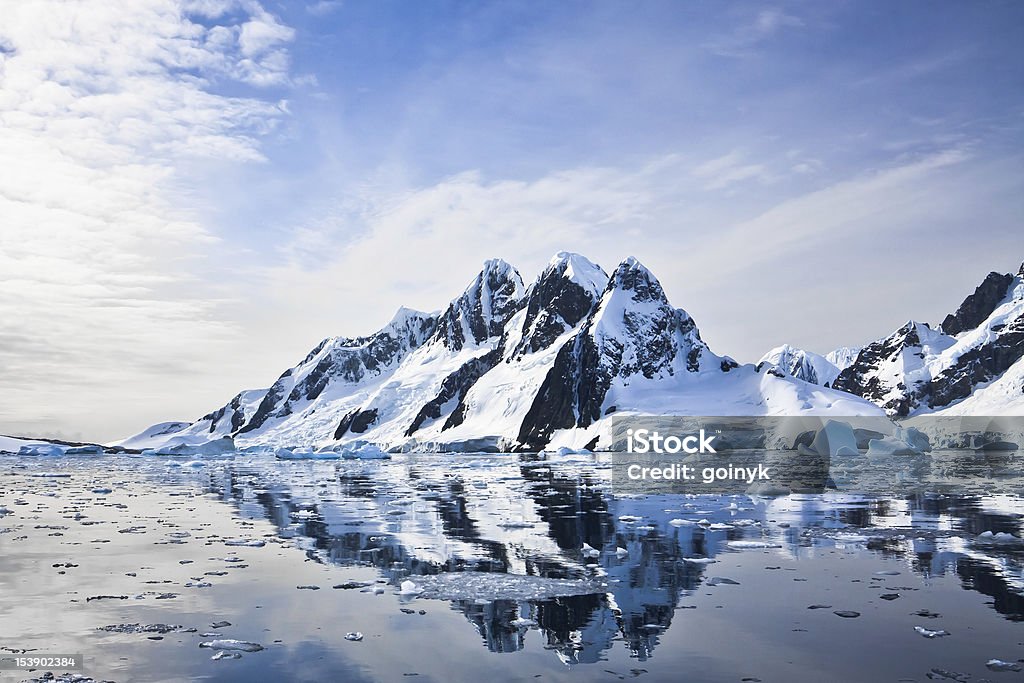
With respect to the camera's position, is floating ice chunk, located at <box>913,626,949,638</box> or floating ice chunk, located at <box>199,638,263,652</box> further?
floating ice chunk, located at <box>913,626,949,638</box>

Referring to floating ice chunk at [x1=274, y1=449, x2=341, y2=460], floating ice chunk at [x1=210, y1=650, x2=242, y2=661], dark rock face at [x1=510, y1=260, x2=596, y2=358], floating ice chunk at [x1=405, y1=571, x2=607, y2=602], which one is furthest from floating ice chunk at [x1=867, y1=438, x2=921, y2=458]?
floating ice chunk at [x1=210, y1=650, x2=242, y2=661]

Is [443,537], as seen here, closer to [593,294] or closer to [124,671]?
[124,671]

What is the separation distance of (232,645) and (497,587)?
5.67 m

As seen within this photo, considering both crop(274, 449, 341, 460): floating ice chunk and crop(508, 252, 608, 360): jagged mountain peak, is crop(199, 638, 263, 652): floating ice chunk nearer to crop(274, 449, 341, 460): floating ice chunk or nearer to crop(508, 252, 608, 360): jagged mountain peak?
crop(274, 449, 341, 460): floating ice chunk

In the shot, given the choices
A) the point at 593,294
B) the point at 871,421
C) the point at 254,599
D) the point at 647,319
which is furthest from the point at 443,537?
the point at 593,294

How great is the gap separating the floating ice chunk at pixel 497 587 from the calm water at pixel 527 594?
8cm

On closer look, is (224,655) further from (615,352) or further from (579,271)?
(579,271)

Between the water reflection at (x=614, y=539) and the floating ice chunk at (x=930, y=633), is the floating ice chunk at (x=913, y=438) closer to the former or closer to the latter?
the water reflection at (x=614, y=539)

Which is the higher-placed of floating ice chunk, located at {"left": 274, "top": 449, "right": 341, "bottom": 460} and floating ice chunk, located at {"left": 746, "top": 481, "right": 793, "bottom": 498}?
floating ice chunk, located at {"left": 746, "top": 481, "right": 793, "bottom": 498}

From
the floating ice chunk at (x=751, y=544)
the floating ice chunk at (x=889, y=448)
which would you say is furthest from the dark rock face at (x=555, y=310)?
the floating ice chunk at (x=751, y=544)

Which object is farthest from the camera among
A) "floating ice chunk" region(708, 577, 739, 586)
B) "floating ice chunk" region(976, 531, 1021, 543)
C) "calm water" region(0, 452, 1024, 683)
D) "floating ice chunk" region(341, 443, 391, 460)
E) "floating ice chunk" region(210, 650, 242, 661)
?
"floating ice chunk" region(341, 443, 391, 460)

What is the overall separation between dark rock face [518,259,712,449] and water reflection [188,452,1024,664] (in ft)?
344

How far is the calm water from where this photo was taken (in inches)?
415

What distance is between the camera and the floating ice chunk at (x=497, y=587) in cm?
1473
